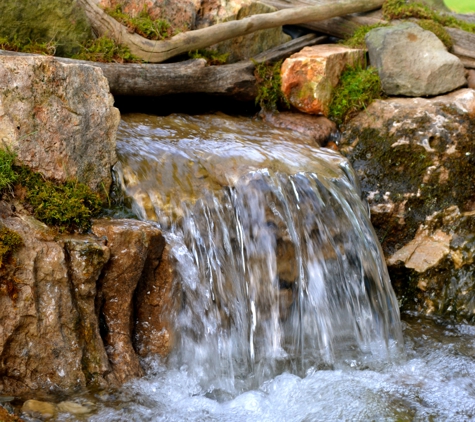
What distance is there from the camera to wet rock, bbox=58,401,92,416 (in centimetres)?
362

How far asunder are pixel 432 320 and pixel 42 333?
3570mm

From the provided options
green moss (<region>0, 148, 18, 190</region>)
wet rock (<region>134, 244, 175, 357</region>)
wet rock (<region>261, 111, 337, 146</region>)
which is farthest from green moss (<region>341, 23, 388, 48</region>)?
green moss (<region>0, 148, 18, 190</region>)

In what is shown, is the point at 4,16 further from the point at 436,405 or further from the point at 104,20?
the point at 436,405

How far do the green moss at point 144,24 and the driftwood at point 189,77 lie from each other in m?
0.41

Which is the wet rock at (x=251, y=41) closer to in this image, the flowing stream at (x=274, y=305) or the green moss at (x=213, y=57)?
the green moss at (x=213, y=57)

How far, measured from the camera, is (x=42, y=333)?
149 inches

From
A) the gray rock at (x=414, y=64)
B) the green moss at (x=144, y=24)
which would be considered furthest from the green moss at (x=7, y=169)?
the gray rock at (x=414, y=64)

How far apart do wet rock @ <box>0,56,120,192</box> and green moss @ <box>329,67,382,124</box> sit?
290cm

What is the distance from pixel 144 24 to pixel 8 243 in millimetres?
3492

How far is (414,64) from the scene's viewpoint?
678 centimetres

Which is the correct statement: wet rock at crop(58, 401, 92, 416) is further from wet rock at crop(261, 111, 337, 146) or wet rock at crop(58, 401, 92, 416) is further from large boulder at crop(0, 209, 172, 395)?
wet rock at crop(261, 111, 337, 146)

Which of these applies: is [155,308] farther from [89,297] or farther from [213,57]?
[213,57]

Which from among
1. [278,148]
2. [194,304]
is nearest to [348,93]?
[278,148]

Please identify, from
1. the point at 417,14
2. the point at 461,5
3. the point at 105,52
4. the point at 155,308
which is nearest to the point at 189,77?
the point at 105,52
